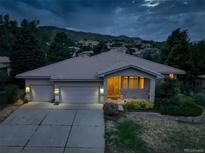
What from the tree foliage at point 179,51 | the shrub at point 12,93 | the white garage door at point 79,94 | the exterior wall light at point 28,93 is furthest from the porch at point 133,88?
the tree foliage at point 179,51

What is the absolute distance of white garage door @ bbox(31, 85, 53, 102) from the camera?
14058 millimetres

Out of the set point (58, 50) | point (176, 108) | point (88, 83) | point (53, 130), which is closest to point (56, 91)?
point (88, 83)

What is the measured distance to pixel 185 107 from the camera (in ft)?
40.2

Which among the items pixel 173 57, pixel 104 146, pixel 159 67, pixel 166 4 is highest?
pixel 166 4

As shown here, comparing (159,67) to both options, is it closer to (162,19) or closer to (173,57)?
(162,19)

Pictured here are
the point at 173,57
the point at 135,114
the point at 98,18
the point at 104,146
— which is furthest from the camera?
the point at 173,57

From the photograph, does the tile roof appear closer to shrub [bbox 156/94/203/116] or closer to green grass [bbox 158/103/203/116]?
shrub [bbox 156/94/203/116]

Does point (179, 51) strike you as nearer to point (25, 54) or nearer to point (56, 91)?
point (56, 91)

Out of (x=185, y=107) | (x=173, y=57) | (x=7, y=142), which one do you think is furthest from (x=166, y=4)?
(x=7, y=142)

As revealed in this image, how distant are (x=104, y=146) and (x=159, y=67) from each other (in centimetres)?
1112

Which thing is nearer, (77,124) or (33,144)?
(33,144)

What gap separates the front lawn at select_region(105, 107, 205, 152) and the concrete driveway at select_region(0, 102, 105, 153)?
69 cm

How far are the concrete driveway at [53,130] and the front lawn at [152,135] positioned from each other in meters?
0.69

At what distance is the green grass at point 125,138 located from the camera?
7259 mm
